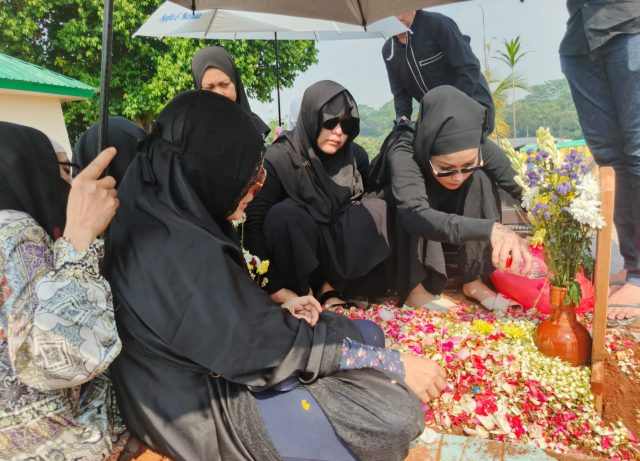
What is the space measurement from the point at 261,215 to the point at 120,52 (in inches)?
520

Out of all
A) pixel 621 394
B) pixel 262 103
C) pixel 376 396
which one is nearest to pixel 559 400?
pixel 621 394

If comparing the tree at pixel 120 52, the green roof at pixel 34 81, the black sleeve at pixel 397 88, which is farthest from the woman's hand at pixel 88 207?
the tree at pixel 120 52

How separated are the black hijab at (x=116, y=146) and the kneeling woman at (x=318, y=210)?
0.87 metres

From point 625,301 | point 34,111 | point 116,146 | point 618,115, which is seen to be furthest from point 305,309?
point 34,111

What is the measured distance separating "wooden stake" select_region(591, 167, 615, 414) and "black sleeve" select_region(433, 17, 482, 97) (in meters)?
2.12

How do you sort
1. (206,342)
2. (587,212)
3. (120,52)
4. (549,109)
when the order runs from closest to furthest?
(206,342) → (587,212) → (120,52) → (549,109)

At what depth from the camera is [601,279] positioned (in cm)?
186

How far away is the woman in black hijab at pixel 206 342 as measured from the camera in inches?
51.3

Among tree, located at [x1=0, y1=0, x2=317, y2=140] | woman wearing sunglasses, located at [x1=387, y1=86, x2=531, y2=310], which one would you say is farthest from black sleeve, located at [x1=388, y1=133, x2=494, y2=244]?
tree, located at [x1=0, y1=0, x2=317, y2=140]

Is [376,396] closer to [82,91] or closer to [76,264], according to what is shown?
[76,264]

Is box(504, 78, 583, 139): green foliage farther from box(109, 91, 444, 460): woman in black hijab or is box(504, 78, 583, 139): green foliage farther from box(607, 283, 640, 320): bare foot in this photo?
box(109, 91, 444, 460): woman in black hijab

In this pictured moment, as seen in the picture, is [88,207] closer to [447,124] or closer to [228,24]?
[447,124]

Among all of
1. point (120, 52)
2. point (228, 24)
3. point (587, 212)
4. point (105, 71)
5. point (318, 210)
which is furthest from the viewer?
point (120, 52)

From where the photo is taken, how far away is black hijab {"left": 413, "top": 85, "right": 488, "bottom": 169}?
260 centimetres
